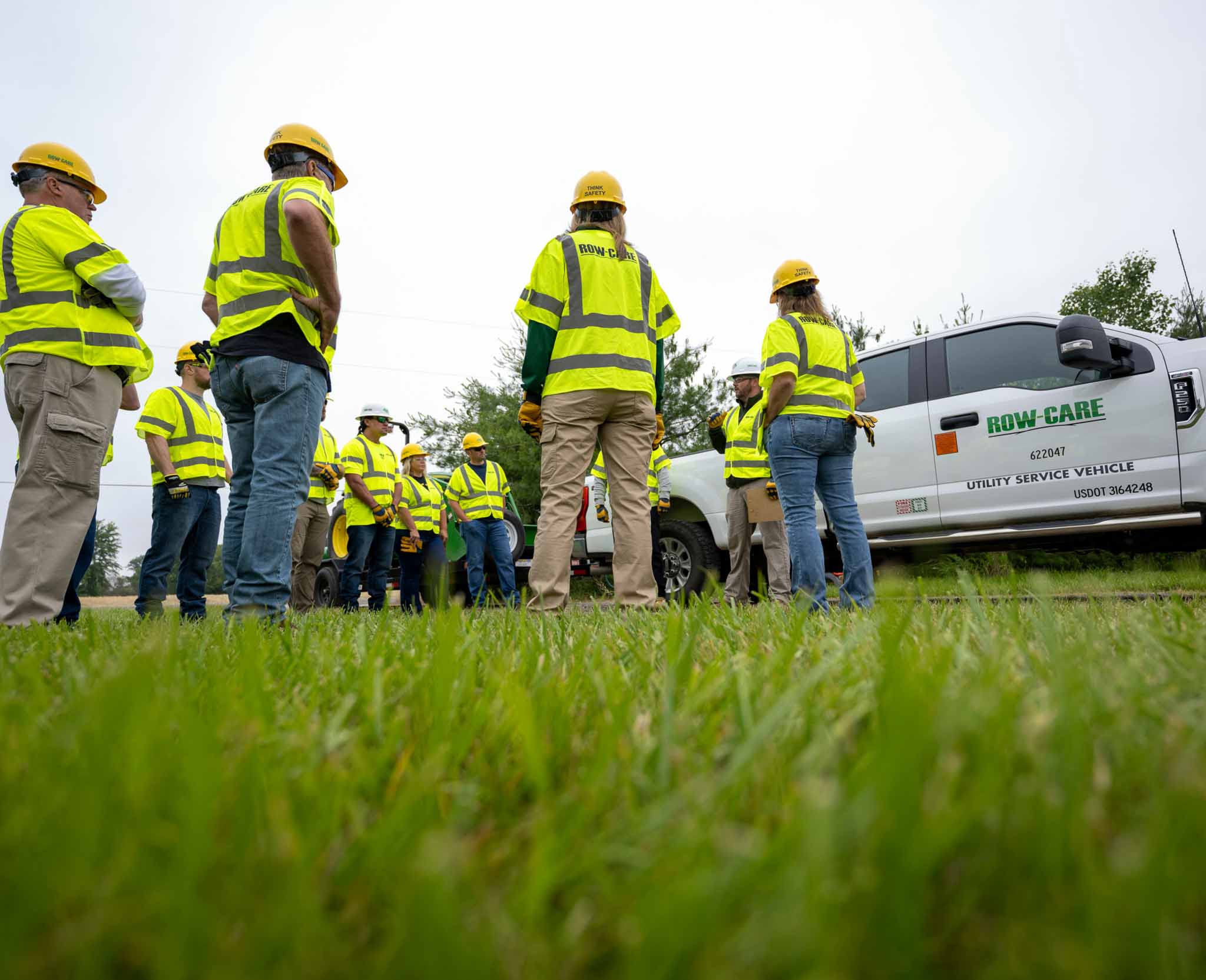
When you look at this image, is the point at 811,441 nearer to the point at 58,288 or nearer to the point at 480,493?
the point at 58,288

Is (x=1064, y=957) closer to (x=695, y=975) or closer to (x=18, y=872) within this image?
(x=695, y=975)

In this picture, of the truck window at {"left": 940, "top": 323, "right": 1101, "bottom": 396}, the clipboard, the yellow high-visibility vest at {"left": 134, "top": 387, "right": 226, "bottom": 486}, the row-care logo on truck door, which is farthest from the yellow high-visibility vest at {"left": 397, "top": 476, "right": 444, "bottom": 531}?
the row-care logo on truck door

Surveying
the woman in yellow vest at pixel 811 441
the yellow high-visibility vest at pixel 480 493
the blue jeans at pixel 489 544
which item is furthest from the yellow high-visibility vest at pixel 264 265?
the blue jeans at pixel 489 544

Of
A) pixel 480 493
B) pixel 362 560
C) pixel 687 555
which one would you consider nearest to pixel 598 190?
pixel 687 555

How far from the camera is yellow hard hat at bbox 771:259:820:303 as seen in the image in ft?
14.7

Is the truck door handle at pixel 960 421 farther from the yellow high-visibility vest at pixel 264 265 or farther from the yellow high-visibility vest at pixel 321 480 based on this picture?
the yellow high-visibility vest at pixel 321 480

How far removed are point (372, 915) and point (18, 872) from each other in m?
0.23

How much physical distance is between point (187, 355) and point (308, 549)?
8.47 feet

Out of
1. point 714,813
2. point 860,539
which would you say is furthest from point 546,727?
point 860,539

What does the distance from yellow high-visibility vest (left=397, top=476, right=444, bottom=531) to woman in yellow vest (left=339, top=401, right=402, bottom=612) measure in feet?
3.27

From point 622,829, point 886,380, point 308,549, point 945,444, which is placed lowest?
point 622,829

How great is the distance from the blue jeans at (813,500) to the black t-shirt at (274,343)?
254 centimetres

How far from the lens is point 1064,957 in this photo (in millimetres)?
409

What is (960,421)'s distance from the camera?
19.0 feet
